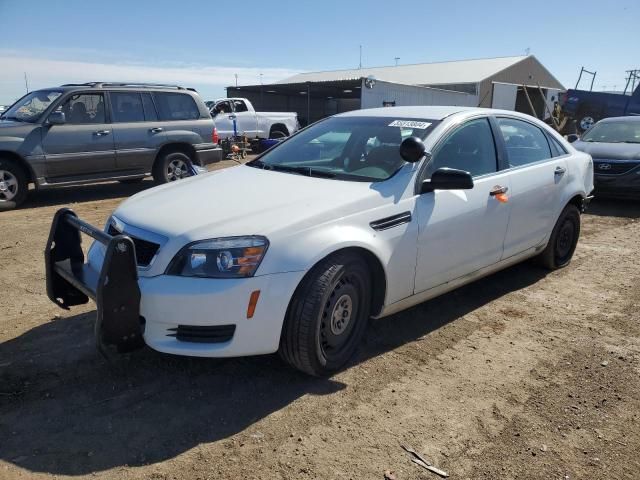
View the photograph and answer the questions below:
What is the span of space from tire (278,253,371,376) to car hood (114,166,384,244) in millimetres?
314

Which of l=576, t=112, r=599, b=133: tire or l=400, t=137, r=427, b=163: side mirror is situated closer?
l=400, t=137, r=427, b=163: side mirror

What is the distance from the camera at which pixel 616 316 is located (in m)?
4.26

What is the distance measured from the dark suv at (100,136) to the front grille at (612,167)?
23.0 ft

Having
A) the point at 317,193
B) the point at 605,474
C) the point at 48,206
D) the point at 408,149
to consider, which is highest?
the point at 408,149

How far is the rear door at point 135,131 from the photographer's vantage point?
8992mm

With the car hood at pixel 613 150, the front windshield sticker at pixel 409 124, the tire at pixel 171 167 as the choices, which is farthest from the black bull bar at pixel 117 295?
the car hood at pixel 613 150

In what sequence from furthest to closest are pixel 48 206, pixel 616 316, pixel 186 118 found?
pixel 186 118 → pixel 48 206 → pixel 616 316

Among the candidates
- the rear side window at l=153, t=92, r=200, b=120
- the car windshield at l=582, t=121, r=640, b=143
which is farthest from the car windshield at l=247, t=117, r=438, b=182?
the car windshield at l=582, t=121, r=640, b=143

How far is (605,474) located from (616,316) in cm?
218

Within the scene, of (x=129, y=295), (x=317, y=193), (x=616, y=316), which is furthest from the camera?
(x=616, y=316)

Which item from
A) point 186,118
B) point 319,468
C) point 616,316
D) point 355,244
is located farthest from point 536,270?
point 186,118

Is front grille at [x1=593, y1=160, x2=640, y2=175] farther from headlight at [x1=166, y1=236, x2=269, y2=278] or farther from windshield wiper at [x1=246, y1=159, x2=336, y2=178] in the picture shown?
headlight at [x1=166, y1=236, x2=269, y2=278]

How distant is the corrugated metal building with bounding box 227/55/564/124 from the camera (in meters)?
30.2

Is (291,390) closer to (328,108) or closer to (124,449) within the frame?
(124,449)
